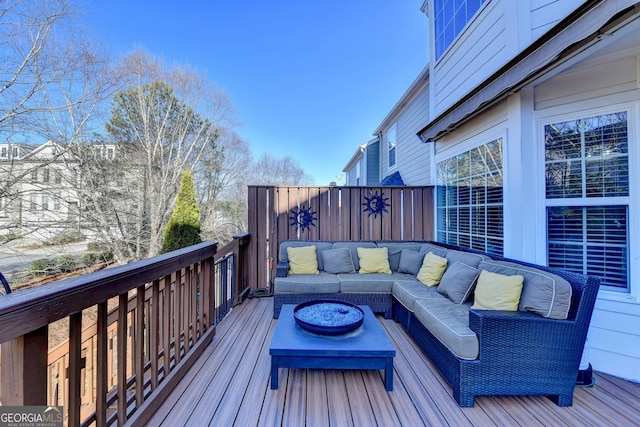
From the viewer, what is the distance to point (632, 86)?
238 cm

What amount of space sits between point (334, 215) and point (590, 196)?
135 inches

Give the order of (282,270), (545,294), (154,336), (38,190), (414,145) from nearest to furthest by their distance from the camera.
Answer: (154,336) → (545,294) → (282,270) → (38,190) → (414,145)

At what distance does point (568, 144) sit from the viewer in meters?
2.71

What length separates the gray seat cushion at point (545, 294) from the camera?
210 centimetres

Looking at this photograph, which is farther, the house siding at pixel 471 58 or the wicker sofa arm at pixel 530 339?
the house siding at pixel 471 58

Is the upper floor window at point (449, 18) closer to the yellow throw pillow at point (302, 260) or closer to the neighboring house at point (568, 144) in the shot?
the neighboring house at point (568, 144)

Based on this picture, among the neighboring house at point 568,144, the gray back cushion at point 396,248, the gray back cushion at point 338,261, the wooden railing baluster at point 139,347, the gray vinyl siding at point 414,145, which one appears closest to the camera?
the wooden railing baluster at point 139,347

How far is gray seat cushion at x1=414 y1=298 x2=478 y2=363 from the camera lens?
81.6 inches

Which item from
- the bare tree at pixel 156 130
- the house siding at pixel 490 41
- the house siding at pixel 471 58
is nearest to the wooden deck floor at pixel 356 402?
the house siding at pixel 490 41

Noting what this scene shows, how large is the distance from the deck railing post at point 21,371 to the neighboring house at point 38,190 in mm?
6478

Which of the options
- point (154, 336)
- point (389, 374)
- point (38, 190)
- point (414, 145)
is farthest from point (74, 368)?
point (38, 190)

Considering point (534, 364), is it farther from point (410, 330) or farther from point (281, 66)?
point (281, 66)

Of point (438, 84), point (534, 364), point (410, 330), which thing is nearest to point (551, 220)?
point (534, 364)

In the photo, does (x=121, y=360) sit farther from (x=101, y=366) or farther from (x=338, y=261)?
(x=338, y=261)
